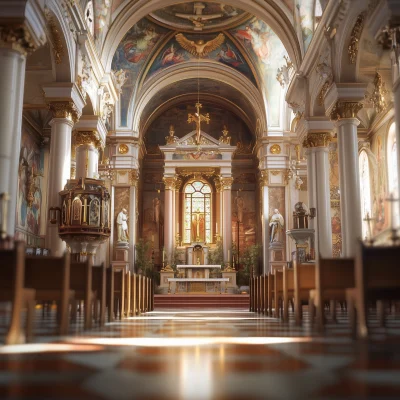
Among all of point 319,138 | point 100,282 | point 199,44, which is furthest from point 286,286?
point 199,44

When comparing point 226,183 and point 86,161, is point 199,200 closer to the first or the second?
point 226,183

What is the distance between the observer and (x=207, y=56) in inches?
875

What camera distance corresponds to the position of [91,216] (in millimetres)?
11617

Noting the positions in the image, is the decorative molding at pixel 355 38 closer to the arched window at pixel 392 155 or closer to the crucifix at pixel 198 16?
the arched window at pixel 392 155

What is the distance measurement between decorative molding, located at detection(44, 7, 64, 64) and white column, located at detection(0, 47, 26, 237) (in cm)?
259

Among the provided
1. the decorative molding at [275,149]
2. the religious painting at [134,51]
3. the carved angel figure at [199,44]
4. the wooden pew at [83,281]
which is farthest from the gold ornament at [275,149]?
the wooden pew at [83,281]

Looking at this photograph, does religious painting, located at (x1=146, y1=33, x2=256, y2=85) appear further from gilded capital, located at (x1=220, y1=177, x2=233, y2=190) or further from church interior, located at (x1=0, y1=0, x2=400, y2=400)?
gilded capital, located at (x1=220, y1=177, x2=233, y2=190)

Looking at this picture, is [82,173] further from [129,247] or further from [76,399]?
[76,399]

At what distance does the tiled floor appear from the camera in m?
2.27

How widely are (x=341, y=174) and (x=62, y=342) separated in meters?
8.65

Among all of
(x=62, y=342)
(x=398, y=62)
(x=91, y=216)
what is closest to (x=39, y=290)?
(x=62, y=342)

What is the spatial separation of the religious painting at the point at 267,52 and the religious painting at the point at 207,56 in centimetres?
66

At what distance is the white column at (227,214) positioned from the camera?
77.3 ft

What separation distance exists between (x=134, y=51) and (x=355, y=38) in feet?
37.7
